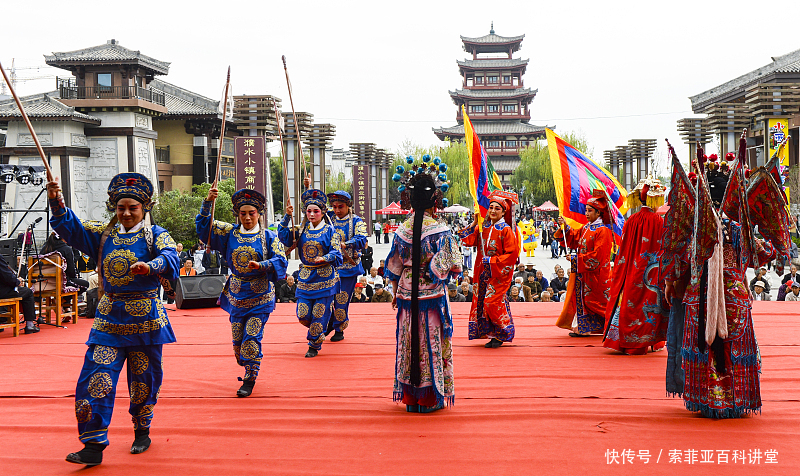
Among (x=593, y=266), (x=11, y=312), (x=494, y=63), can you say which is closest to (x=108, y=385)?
(x=593, y=266)

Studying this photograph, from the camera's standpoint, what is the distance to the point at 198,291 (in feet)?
30.2

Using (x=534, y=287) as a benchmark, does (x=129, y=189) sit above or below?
above

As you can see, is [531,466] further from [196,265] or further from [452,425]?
[196,265]

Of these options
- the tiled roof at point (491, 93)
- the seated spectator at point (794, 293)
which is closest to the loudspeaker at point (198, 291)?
the seated spectator at point (794, 293)

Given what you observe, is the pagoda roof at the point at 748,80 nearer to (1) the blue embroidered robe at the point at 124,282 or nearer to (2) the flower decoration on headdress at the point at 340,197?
(2) the flower decoration on headdress at the point at 340,197

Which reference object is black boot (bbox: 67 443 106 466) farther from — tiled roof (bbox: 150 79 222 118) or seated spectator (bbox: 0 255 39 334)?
tiled roof (bbox: 150 79 222 118)

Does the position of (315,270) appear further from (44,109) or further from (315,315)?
(44,109)

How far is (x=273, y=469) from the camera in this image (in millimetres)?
3201

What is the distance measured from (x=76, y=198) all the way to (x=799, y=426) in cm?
2452

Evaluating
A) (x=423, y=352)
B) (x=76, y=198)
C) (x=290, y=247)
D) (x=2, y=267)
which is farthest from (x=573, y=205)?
(x=76, y=198)

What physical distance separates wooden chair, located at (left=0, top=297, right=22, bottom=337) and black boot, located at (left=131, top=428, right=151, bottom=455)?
167 inches

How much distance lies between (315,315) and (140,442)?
96.5 inches

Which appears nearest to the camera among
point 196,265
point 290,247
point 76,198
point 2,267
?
point 290,247

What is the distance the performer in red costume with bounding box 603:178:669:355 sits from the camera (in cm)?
541
